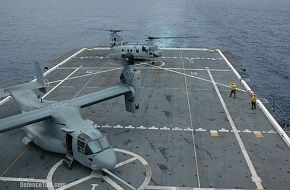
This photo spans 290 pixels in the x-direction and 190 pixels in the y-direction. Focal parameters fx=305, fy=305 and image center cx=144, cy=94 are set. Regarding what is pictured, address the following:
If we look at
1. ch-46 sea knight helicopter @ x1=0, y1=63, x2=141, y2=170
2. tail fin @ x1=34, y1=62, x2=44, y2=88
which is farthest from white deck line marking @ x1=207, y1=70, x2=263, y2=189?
tail fin @ x1=34, y1=62, x2=44, y2=88

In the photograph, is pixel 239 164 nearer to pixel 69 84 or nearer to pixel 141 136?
pixel 141 136

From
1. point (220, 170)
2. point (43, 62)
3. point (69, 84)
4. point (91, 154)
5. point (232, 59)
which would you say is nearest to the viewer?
point (91, 154)

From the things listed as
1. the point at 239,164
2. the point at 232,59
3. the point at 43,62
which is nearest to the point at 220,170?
the point at 239,164

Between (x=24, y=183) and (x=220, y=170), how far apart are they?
13.1 m

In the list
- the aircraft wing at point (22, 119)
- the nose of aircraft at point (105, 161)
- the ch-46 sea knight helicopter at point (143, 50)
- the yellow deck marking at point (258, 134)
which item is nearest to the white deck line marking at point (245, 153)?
the yellow deck marking at point (258, 134)

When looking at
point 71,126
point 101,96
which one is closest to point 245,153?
point 101,96

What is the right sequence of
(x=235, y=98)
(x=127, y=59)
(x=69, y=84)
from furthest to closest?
(x=69, y=84) < (x=235, y=98) < (x=127, y=59)

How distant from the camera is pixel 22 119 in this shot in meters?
20.9

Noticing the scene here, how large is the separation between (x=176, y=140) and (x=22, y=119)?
11.9 m

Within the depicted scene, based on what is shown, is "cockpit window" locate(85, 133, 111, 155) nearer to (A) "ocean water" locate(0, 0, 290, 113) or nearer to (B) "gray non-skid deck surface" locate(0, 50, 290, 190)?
(B) "gray non-skid deck surface" locate(0, 50, 290, 190)

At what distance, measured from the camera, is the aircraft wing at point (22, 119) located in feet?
65.6

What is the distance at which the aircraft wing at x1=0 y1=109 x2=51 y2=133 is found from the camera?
20.0 metres

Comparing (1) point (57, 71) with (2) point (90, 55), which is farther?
(2) point (90, 55)

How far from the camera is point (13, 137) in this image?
84.0ft
